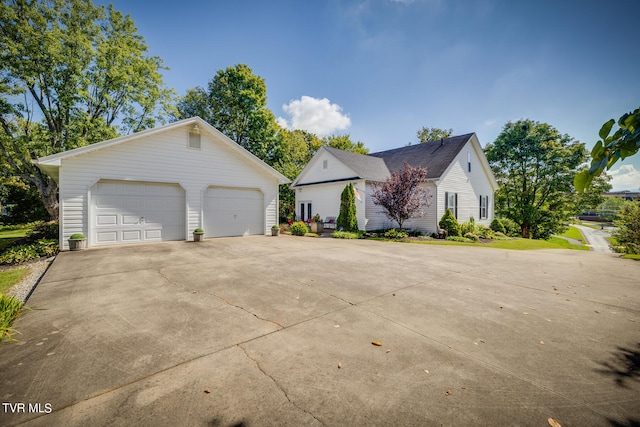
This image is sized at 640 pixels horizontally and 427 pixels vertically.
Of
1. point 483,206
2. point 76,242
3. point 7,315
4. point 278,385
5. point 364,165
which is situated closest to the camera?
point 278,385

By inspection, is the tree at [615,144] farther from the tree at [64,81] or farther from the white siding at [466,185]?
the tree at [64,81]

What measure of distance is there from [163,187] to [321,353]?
11.7 meters

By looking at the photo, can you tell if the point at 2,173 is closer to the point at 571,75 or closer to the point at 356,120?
the point at 356,120

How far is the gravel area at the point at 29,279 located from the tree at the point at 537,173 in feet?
101

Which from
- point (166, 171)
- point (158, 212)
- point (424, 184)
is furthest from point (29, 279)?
point (424, 184)

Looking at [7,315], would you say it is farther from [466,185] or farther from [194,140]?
[466,185]

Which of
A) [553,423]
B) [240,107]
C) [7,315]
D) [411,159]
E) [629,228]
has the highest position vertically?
[240,107]

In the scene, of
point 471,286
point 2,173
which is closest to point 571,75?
point 471,286

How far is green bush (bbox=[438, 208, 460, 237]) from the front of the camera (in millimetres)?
16141

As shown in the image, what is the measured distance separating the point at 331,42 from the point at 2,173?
78.3 feet

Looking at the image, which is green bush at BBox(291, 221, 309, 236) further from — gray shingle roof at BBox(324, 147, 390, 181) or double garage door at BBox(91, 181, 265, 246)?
gray shingle roof at BBox(324, 147, 390, 181)

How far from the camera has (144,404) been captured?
226 centimetres

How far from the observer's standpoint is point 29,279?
20.8 ft

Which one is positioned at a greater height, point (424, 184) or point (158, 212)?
point (424, 184)
